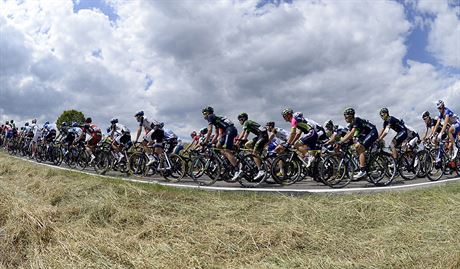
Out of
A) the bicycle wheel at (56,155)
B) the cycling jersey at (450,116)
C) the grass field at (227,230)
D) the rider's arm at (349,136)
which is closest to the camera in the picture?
the grass field at (227,230)

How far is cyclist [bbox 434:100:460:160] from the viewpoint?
40.8 feet

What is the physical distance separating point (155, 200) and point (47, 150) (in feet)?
48.4

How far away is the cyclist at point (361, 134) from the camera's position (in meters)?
10.2

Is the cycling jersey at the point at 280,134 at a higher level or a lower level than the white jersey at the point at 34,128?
lower

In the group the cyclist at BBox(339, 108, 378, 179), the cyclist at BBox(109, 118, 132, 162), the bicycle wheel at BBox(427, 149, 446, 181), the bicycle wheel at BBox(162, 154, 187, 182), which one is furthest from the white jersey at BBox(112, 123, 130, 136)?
the bicycle wheel at BBox(427, 149, 446, 181)

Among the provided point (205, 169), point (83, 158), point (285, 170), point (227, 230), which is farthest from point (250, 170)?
point (83, 158)

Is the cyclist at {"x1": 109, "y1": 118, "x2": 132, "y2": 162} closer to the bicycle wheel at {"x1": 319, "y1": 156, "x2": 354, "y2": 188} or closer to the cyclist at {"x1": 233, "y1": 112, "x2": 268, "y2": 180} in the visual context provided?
the cyclist at {"x1": 233, "y1": 112, "x2": 268, "y2": 180}

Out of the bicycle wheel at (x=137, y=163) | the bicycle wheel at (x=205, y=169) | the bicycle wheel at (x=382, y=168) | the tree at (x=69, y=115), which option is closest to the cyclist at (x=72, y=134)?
the bicycle wheel at (x=137, y=163)

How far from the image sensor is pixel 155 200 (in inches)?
313

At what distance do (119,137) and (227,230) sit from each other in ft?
30.8

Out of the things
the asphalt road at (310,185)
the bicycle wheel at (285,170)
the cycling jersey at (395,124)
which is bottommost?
the asphalt road at (310,185)

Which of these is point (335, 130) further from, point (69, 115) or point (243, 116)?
point (69, 115)

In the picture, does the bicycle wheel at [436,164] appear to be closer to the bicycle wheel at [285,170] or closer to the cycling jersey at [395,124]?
the cycling jersey at [395,124]

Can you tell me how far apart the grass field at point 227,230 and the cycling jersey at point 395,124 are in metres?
2.92
